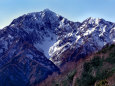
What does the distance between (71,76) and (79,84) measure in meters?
18.5

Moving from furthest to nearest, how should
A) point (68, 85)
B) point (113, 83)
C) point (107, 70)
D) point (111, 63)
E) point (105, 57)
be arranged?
point (68, 85)
point (105, 57)
point (111, 63)
point (107, 70)
point (113, 83)

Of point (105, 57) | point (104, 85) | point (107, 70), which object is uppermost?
point (105, 57)

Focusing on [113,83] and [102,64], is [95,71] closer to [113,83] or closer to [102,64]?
[102,64]

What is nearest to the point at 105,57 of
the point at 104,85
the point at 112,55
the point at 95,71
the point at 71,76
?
the point at 112,55

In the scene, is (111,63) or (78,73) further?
(78,73)

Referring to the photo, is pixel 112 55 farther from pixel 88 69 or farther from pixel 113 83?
pixel 113 83

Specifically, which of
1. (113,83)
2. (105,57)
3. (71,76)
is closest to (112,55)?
(105,57)

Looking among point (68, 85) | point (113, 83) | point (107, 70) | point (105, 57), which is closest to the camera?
point (113, 83)

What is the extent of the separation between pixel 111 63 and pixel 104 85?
100 ft

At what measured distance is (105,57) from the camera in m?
130

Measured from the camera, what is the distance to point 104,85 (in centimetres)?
9156

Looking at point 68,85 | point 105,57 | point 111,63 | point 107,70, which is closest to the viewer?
point 107,70

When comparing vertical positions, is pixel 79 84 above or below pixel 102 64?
below

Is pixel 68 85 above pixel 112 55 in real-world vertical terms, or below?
below
